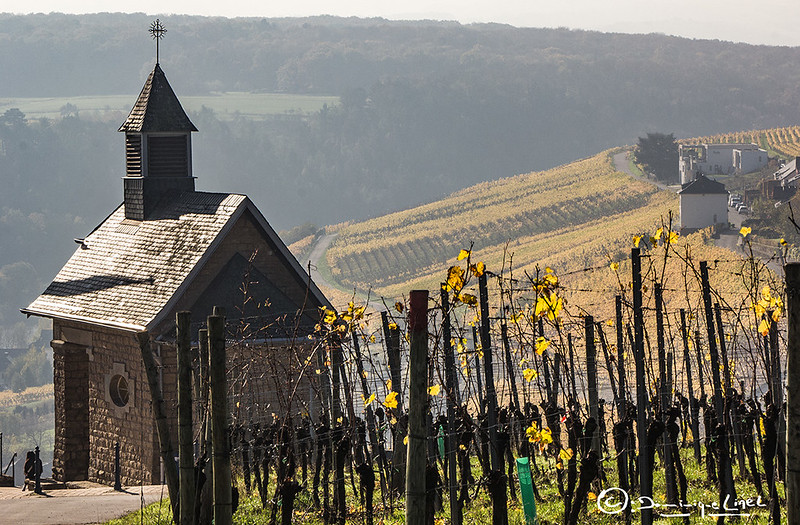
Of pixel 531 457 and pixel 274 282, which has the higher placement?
pixel 274 282

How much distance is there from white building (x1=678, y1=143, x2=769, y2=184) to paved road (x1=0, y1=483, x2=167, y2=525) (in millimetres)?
97939

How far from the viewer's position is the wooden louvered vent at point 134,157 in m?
24.8

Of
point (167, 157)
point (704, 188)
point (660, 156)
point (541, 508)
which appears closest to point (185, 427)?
point (541, 508)

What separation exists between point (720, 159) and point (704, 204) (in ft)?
130

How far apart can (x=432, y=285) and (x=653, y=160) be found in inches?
1481

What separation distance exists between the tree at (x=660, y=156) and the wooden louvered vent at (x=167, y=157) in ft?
321

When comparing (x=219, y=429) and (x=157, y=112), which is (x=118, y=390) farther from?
(x=219, y=429)

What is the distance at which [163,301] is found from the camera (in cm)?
2036

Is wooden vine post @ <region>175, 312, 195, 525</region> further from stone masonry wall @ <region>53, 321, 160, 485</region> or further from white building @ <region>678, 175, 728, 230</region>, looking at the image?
white building @ <region>678, 175, 728, 230</region>

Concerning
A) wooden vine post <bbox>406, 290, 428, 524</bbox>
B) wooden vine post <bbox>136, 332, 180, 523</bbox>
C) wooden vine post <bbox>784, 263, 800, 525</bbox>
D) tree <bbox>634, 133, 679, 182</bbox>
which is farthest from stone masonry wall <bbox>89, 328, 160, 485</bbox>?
tree <bbox>634, 133, 679, 182</bbox>

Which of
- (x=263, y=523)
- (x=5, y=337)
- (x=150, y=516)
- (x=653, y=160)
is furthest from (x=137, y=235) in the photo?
(x=5, y=337)

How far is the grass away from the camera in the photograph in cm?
1010

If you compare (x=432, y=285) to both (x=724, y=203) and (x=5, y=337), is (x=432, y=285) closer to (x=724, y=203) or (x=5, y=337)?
(x=724, y=203)

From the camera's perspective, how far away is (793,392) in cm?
634
